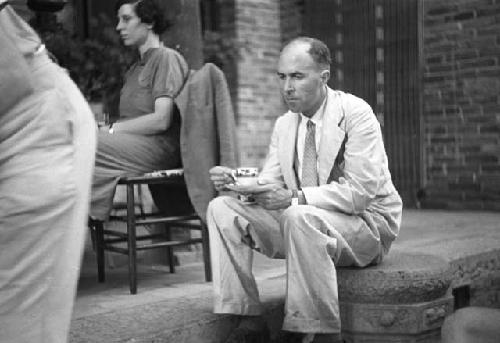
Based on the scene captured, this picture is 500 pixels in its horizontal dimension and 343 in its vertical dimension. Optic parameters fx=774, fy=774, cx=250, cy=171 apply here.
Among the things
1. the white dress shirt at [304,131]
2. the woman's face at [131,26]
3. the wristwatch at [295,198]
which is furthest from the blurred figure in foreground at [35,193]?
the woman's face at [131,26]

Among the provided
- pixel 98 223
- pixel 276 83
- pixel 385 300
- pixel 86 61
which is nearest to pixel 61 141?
pixel 385 300

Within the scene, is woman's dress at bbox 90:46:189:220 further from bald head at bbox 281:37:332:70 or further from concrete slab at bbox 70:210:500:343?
bald head at bbox 281:37:332:70

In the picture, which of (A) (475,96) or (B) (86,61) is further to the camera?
(A) (475,96)

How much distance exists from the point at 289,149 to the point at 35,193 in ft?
Answer: 6.21

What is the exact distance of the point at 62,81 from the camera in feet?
5.67

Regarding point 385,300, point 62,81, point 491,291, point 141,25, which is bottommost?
point 491,291

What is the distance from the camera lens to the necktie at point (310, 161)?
3307 millimetres

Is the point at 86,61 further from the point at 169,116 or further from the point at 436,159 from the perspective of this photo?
the point at 436,159

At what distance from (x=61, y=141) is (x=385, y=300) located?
1.93 m

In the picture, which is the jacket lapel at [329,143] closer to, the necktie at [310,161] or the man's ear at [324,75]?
the necktie at [310,161]

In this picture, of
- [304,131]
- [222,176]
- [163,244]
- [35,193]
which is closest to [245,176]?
[222,176]

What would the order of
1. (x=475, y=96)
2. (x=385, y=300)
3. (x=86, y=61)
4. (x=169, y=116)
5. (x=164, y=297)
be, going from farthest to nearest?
(x=475, y=96) < (x=86, y=61) < (x=169, y=116) < (x=164, y=297) < (x=385, y=300)

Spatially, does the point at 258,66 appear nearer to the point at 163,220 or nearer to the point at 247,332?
the point at 163,220

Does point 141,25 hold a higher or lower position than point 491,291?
higher
